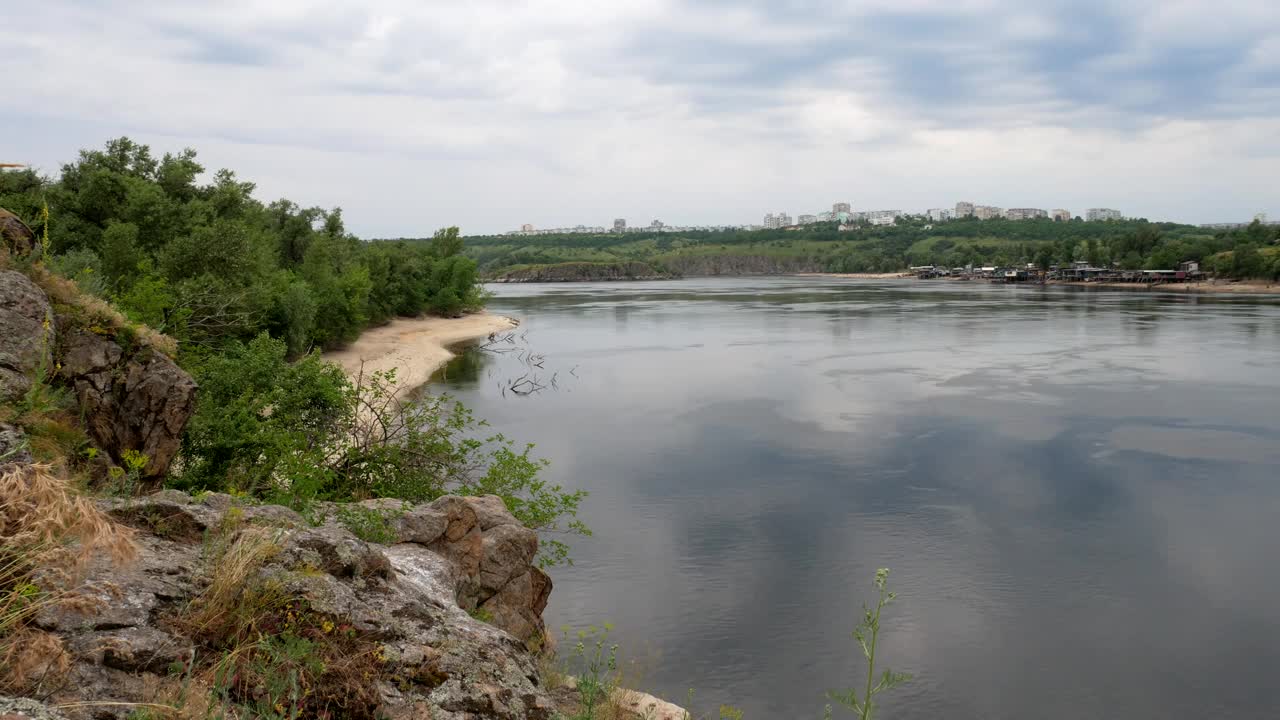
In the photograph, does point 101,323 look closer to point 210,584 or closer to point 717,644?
point 210,584

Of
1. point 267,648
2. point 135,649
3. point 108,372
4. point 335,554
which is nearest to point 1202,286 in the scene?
point 108,372

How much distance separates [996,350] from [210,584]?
58021 millimetres

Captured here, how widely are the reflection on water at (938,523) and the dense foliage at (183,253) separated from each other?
8912mm

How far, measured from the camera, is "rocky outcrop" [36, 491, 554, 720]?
4.94 m

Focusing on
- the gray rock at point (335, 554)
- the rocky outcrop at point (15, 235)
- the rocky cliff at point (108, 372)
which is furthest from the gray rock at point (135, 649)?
the rocky outcrop at point (15, 235)

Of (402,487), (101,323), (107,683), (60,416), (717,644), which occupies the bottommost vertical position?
(717,644)

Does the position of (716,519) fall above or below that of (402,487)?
below

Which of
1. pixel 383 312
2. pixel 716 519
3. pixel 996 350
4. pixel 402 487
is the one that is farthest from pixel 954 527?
pixel 383 312

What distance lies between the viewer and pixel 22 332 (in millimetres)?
8711

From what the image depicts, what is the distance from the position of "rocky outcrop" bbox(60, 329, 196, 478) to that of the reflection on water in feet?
25.8

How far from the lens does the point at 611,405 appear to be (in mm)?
39219

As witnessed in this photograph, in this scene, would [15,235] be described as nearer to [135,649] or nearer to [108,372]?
[108,372]

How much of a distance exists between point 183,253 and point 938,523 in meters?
27.9

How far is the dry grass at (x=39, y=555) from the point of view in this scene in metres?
4.52
